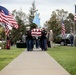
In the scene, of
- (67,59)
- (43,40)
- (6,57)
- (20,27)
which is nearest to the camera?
(67,59)

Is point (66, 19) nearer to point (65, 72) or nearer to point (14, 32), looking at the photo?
point (14, 32)

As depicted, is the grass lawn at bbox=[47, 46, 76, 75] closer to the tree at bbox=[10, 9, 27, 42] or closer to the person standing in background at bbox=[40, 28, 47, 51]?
the person standing in background at bbox=[40, 28, 47, 51]

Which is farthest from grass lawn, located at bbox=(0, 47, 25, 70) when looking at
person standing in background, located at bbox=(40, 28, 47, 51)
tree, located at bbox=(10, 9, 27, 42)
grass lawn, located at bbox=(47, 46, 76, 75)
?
tree, located at bbox=(10, 9, 27, 42)

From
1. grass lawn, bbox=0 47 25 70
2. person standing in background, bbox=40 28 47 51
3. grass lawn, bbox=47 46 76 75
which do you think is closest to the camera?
grass lawn, bbox=47 46 76 75

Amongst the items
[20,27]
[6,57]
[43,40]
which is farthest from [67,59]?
[20,27]

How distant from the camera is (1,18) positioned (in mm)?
20234

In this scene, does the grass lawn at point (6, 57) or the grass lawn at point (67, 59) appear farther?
the grass lawn at point (6, 57)

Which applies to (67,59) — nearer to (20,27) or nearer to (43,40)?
(43,40)

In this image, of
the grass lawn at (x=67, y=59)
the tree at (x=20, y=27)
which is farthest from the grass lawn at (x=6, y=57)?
the tree at (x=20, y=27)

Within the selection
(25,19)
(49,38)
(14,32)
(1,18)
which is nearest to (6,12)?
(1,18)

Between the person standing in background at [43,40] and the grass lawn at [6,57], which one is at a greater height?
the person standing in background at [43,40]

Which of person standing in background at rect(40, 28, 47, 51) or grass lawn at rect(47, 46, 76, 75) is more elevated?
person standing in background at rect(40, 28, 47, 51)

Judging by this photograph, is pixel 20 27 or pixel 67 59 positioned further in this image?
pixel 20 27

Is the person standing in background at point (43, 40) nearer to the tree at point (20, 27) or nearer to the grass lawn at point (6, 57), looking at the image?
the grass lawn at point (6, 57)
